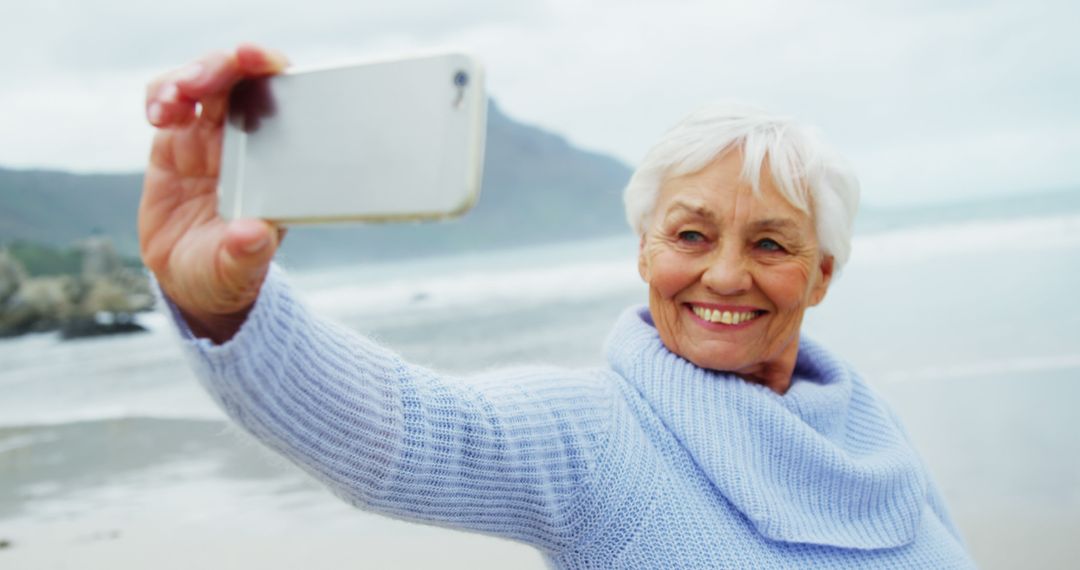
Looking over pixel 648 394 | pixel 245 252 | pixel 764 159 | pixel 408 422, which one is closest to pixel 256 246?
pixel 245 252

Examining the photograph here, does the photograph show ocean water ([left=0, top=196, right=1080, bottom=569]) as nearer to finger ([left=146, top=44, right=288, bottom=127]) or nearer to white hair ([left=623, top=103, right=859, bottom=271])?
finger ([left=146, top=44, right=288, bottom=127])

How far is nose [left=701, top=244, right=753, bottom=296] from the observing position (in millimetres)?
1733

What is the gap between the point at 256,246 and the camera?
34.8 inches

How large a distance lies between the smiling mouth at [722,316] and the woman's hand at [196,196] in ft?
3.26

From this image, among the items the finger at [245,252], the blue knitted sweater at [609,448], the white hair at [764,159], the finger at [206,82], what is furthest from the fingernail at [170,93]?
the white hair at [764,159]

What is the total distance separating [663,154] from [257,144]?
982 millimetres

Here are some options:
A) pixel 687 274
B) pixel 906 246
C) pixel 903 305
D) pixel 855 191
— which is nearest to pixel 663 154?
pixel 687 274

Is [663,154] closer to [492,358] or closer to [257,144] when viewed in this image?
[257,144]

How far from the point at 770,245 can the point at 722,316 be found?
0.53 feet

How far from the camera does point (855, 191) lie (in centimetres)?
186

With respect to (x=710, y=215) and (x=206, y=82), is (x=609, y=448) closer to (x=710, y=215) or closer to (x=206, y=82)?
(x=710, y=215)

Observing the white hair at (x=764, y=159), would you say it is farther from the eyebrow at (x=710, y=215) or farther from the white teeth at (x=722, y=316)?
the white teeth at (x=722, y=316)

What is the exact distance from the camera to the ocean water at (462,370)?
454 centimetres

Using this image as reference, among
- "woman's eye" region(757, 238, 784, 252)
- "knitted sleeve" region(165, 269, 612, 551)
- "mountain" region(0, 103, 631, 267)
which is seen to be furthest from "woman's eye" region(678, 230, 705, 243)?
"mountain" region(0, 103, 631, 267)
